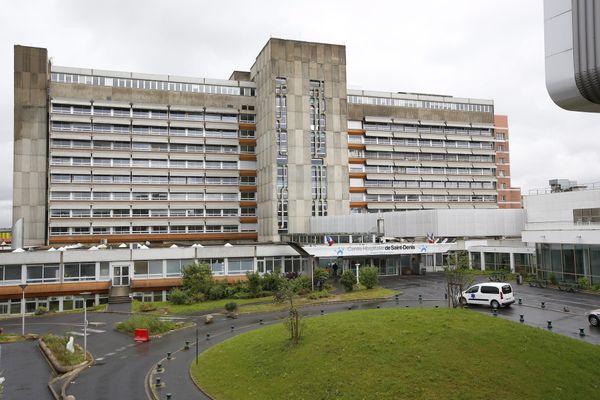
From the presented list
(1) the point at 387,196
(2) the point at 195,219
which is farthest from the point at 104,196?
(1) the point at 387,196

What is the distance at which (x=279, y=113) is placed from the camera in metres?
88.2

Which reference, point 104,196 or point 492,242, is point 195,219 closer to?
point 104,196

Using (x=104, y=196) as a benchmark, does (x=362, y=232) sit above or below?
below

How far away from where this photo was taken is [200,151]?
9812cm

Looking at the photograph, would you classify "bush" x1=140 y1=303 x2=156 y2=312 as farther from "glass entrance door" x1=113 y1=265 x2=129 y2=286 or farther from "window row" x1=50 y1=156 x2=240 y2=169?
"window row" x1=50 y1=156 x2=240 y2=169

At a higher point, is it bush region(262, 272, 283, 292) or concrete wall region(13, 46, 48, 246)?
concrete wall region(13, 46, 48, 246)

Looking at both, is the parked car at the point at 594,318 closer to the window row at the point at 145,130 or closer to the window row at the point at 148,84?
the window row at the point at 145,130

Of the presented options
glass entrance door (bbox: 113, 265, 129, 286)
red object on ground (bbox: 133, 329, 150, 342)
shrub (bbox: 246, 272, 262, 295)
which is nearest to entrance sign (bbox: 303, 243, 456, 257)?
shrub (bbox: 246, 272, 262, 295)

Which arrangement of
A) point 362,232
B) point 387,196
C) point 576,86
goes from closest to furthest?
point 576,86, point 362,232, point 387,196

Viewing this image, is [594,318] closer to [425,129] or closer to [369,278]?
[369,278]

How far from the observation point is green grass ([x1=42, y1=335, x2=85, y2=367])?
30619mm

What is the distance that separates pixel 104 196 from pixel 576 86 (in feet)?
303

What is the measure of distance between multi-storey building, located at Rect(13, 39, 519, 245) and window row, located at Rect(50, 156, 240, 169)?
204 millimetres

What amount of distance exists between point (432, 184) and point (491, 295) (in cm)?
7311
